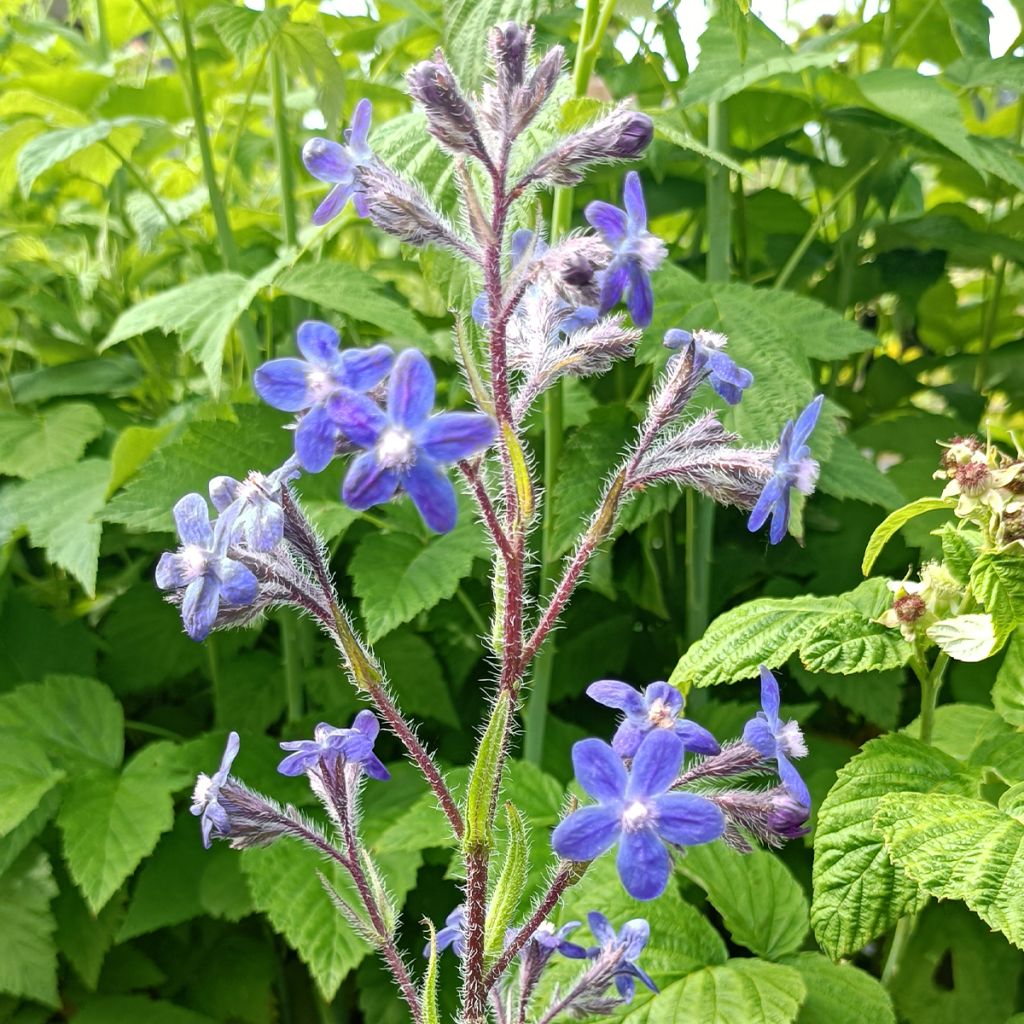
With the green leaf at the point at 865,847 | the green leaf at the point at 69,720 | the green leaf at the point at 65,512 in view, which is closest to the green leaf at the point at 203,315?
the green leaf at the point at 65,512

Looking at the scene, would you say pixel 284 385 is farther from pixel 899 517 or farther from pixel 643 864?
pixel 899 517

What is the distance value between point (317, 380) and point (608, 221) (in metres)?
0.26

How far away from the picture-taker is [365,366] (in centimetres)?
60

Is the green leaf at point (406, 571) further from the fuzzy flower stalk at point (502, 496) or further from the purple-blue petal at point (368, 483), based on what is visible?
the purple-blue petal at point (368, 483)

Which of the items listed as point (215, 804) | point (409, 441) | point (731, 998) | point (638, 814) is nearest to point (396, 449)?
point (409, 441)

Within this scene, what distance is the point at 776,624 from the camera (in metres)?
0.98

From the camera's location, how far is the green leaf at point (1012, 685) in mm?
992

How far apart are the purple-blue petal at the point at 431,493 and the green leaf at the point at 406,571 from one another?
559 mm

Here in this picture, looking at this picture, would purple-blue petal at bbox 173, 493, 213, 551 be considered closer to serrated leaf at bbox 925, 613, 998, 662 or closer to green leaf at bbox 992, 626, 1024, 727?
serrated leaf at bbox 925, 613, 998, 662

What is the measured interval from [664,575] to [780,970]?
0.72m

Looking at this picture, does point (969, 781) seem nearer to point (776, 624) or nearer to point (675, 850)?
point (776, 624)

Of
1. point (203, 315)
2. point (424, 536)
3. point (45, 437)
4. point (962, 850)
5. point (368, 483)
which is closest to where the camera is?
point (368, 483)

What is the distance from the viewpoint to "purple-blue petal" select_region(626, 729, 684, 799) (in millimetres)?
627

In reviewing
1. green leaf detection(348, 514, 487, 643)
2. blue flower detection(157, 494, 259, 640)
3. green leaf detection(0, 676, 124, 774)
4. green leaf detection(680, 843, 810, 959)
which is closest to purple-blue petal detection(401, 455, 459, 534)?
blue flower detection(157, 494, 259, 640)
